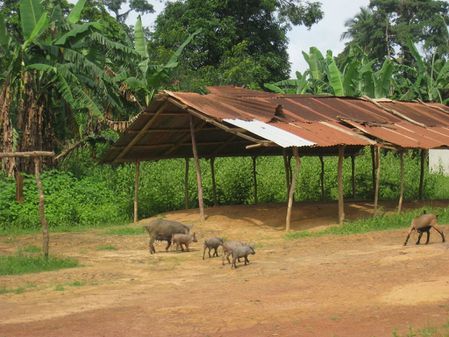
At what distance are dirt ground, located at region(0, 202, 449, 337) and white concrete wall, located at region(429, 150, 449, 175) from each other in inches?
671

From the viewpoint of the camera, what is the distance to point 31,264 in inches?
462

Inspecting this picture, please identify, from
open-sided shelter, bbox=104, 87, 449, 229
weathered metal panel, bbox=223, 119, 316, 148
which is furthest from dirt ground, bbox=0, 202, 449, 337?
open-sided shelter, bbox=104, 87, 449, 229

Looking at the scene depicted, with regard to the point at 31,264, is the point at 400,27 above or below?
above

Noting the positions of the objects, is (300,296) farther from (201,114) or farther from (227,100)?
(227,100)

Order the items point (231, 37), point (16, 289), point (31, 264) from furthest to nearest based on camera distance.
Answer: point (231, 37), point (31, 264), point (16, 289)

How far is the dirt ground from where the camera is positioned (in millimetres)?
7168

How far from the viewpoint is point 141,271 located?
1127cm

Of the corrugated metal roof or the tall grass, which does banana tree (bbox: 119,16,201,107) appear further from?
the corrugated metal roof

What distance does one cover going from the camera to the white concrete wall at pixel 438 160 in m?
30.4

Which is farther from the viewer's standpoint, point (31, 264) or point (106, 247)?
point (106, 247)

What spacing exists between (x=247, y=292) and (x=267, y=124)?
796 centimetres

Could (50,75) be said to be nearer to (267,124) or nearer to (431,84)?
(267,124)

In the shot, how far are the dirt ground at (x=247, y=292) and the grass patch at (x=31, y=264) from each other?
14.4 inches

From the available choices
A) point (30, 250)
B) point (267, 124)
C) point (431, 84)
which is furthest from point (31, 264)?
point (431, 84)
